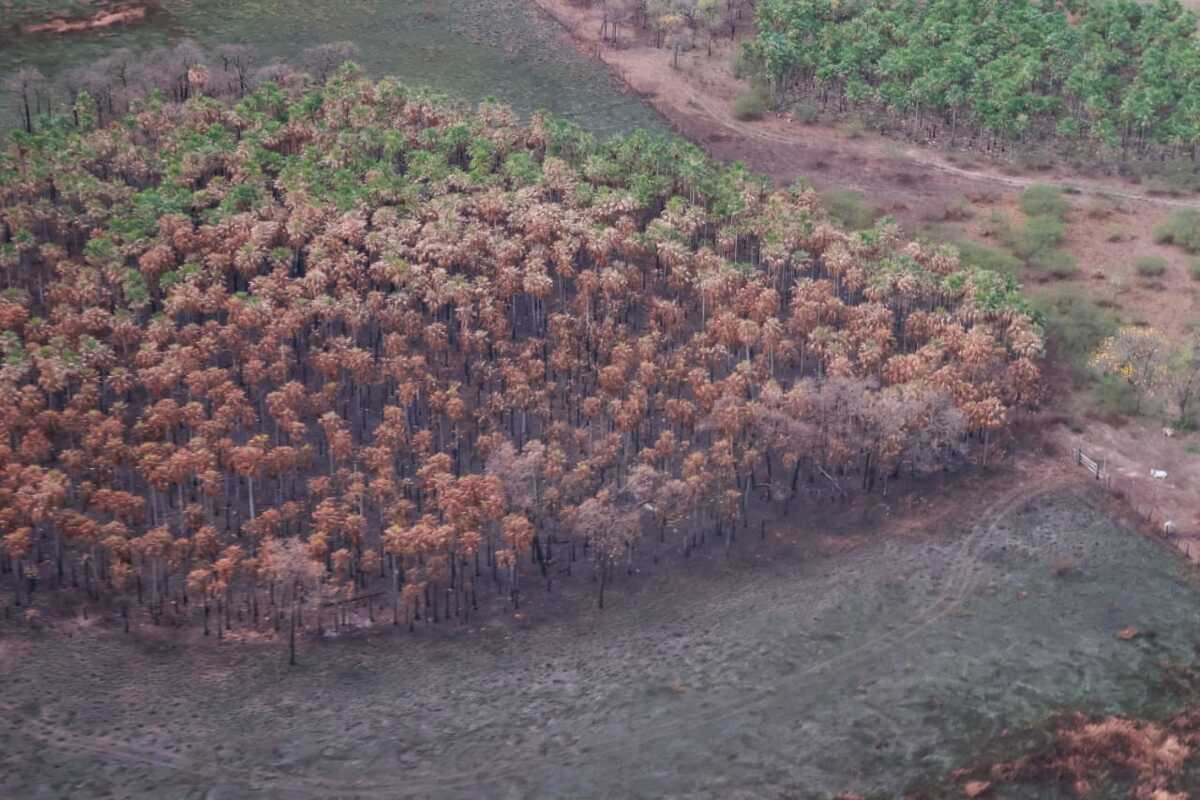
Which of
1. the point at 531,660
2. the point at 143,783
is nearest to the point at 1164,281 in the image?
the point at 531,660

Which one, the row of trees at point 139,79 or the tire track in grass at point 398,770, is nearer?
the tire track in grass at point 398,770

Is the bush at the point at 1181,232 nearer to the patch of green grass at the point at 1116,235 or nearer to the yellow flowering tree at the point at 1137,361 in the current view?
the patch of green grass at the point at 1116,235

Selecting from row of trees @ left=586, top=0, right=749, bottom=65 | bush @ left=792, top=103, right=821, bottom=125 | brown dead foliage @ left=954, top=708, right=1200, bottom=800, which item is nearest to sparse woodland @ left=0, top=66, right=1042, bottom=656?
brown dead foliage @ left=954, top=708, right=1200, bottom=800

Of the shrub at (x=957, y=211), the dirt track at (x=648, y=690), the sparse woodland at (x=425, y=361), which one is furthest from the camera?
the shrub at (x=957, y=211)

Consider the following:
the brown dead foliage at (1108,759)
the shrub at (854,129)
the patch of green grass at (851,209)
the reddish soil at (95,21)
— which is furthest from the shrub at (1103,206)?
the reddish soil at (95,21)

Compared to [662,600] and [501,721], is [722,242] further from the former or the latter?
[501,721]

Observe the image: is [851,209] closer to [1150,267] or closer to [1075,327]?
[1075,327]
